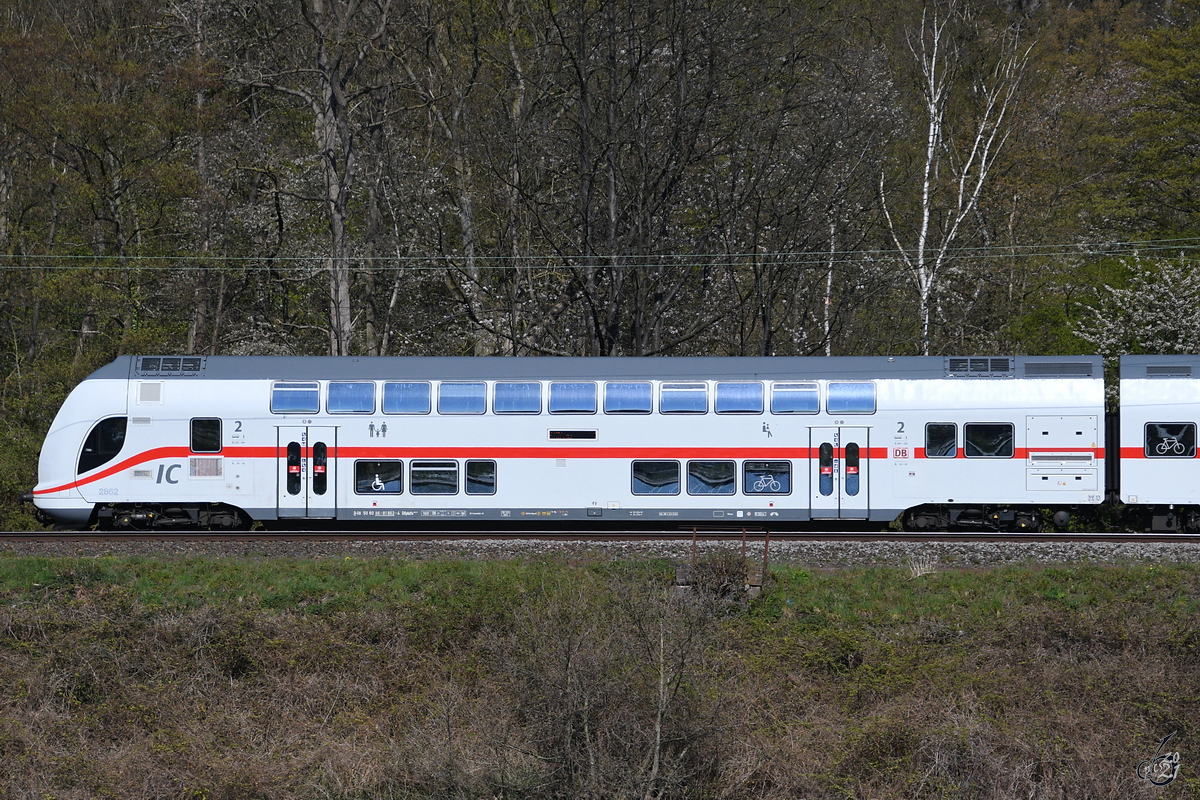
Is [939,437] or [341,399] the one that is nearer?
[939,437]

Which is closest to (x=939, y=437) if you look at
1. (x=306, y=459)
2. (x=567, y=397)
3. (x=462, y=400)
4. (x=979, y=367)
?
(x=979, y=367)

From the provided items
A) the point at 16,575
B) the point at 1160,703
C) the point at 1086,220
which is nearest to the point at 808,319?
the point at 1086,220

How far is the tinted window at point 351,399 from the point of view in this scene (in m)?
20.1

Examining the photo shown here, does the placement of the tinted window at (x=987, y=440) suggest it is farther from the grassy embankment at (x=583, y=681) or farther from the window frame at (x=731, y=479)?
the window frame at (x=731, y=479)

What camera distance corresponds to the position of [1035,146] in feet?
127

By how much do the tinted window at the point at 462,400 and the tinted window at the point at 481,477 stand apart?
3.28 ft

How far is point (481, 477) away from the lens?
2016 cm

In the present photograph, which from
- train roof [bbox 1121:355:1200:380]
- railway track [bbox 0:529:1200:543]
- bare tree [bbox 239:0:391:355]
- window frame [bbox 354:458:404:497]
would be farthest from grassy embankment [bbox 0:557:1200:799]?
bare tree [bbox 239:0:391:355]

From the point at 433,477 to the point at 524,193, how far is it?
1127 centimetres

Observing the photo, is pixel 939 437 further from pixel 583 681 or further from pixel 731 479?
pixel 583 681

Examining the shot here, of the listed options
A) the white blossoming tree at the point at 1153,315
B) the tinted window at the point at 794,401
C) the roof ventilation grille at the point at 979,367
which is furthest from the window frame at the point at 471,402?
the white blossoming tree at the point at 1153,315

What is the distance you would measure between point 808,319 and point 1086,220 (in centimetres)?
952

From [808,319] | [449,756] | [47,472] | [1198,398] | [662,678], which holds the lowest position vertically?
[449,756]

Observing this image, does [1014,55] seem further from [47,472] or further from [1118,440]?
[47,472]
